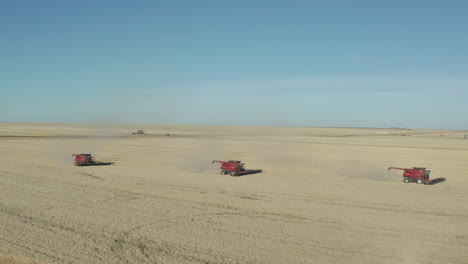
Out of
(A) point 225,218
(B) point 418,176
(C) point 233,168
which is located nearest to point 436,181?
(B) point 418,176

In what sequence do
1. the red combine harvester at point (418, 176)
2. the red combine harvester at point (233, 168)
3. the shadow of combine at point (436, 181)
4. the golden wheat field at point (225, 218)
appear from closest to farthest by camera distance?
the golden wheat field at point (225, 218)
the red combine harvester at point (418, 176)
the shadow of combine at point (436, 181)
the red combine harvester at point (233, 168)

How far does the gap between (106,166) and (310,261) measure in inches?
1111

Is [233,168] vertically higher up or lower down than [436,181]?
higher up

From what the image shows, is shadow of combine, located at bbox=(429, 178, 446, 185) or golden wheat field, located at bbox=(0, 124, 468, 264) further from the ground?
shadow of combine, located at bbox=(429, 178, 446, 185)

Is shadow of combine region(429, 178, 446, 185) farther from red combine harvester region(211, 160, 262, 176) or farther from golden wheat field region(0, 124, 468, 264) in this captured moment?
red combine harvester region(211, 160, 262, 176)

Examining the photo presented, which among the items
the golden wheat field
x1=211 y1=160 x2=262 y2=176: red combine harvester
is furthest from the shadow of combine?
x1=211 y1=160 x2=262 y2=176: red combine harvester

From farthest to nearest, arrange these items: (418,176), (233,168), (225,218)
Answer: (233,168)
(418,176)
(225,218)

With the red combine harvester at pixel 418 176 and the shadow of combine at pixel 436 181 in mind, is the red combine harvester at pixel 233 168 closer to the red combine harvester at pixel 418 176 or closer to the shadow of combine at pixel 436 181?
the red combine harvester at pixel 418 176

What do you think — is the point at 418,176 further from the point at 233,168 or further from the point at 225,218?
the point at 225,218

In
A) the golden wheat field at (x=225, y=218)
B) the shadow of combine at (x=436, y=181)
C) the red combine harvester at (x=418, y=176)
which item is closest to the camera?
the golden wheat field at (x=225, y=218)

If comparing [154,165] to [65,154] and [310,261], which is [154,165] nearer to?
[65,154]

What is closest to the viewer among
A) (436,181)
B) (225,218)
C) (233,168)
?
(225,218)

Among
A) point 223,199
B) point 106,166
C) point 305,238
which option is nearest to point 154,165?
point 106,166

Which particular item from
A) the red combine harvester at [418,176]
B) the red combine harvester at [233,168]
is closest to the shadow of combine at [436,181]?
the red combine harvester at [418,176]
